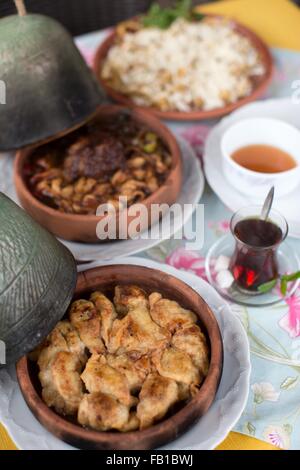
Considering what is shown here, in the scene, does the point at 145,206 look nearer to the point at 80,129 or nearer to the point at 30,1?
the point at 80,129

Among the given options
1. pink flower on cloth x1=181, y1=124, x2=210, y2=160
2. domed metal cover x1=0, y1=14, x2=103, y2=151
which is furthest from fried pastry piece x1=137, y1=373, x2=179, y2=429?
pink flower on cloth x1=181, y1=124, x2=210, y2=160

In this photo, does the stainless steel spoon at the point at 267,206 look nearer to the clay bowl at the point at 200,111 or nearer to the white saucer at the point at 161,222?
the white saucer at the point at 161,222

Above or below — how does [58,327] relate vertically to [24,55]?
below

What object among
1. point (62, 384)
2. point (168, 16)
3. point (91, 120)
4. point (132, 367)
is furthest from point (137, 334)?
point (168, 16)

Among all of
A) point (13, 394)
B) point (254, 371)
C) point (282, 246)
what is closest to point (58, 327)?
point (13, 394)

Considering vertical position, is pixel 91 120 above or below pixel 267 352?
above

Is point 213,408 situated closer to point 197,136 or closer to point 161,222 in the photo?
point 161,222
